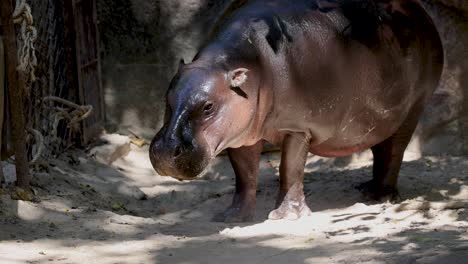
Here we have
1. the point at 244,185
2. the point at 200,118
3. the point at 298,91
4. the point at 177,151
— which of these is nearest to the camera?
the point at 177,151

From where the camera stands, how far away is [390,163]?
747 centimetres

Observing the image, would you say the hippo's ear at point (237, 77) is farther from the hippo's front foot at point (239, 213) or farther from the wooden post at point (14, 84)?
the wooden post at point (14, 84)

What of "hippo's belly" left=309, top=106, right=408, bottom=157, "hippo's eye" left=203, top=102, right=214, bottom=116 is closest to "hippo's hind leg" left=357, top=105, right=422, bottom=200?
"hippo's belly" left=309, top=106, right=408, bottom=157

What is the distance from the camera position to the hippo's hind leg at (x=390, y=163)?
24.3 ft

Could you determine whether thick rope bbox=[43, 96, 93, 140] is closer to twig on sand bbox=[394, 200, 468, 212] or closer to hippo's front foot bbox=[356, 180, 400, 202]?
hippo's front foot bbox=[356, 180, 400, 202]

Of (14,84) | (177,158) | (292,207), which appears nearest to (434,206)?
(292,207)

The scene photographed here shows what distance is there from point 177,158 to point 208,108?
0.43 metres

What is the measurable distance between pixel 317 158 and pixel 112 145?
6.75 feet

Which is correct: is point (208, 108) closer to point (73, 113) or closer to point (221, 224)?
point (221, 224)

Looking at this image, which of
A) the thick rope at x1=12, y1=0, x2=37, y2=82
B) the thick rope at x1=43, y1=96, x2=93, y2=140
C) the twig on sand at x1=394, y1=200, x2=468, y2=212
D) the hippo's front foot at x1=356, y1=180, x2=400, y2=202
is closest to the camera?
the thick rope at x1=12, y1=0, x2=37, y2=82

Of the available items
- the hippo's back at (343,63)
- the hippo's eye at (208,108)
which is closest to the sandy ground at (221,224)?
the hippo's back at (343,63)

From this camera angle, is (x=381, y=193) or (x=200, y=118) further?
(x=381, y=193)

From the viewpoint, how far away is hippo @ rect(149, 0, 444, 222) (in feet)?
18.9

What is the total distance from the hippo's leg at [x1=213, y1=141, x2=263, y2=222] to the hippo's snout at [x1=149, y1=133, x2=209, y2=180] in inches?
41.2
